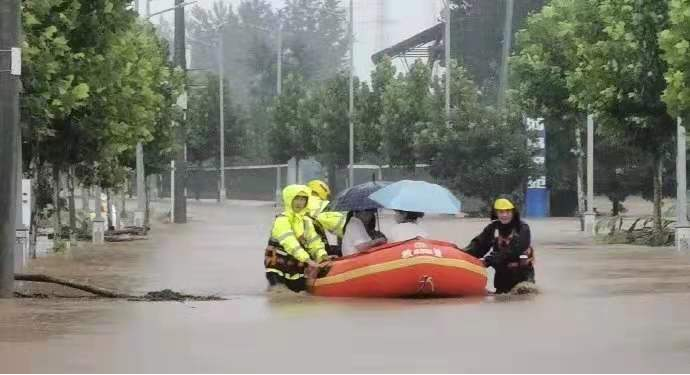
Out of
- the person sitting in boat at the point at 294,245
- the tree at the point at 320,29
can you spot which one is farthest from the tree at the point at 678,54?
the tree at the point at 320,29

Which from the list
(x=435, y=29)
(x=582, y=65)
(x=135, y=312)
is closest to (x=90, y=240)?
(x=582, y=65)

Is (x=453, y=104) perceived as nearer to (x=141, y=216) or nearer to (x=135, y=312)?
(x=141, y=216)

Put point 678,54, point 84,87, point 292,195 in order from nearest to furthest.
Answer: point 292,195, point 84,87, point 678,54

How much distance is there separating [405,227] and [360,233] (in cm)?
84

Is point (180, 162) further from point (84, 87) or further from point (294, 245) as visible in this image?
point (294, 245)

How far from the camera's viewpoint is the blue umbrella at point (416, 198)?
20.6 metres

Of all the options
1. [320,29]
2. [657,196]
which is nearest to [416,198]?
[657,196]

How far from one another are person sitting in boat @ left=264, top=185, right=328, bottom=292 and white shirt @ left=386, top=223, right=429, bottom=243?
925mm

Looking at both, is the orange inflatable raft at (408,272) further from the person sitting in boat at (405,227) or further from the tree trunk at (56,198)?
the tree trunk at (56,198)

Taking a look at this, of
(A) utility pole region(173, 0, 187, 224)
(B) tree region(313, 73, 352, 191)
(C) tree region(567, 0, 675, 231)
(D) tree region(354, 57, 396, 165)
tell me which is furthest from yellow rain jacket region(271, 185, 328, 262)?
(B) tree region(313, 73, 352, 191)

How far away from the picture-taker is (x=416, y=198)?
818 inches

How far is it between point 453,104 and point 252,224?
1628 centimetres

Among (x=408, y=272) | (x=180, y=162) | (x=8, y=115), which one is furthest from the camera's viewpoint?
(x=180, y=162)

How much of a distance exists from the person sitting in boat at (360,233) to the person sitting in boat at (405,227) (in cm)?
28
